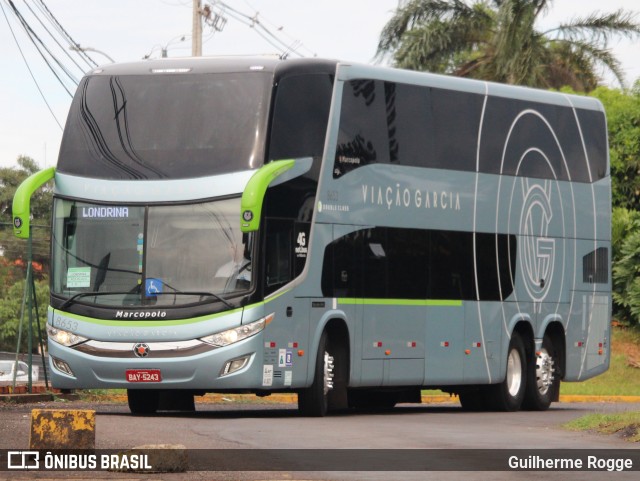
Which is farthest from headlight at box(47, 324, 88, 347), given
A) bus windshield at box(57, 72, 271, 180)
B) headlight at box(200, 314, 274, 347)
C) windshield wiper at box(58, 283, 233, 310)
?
bus windshield at box(57, 72, 271, 180)

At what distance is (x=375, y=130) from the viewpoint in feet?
66.0

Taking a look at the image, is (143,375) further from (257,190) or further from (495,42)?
(495,42)

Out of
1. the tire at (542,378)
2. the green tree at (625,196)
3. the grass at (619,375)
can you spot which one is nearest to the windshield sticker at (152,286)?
the tire at (542,378)

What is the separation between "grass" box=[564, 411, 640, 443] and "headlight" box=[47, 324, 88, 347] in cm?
574

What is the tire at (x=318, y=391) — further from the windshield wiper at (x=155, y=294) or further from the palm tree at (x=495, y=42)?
the palm tree at (x=495, y=42)

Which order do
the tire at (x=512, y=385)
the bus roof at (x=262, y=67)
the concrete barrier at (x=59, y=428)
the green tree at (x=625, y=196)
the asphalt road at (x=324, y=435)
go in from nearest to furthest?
1. the asphalt road at (x=324, y=435)
2. the concrete barrier at (x=59, y=428)
3. the bus roof at (x=262, y=67)
4. the tire at (x=512, y=385)
5. the green tree at (x=625, y=196)

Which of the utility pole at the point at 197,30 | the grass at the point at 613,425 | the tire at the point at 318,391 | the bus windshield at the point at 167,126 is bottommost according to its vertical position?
the grass at the point at 613,425

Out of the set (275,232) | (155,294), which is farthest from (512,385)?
(155,294)

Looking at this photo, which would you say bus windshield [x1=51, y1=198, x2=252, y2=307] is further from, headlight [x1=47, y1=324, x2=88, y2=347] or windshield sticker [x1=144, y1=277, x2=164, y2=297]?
headlight [x1=47, y1=324, x2=88, y2=347]

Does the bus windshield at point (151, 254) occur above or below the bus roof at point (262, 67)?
below

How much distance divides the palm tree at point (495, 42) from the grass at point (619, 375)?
7.38 meters

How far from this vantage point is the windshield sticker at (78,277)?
61.4 ft

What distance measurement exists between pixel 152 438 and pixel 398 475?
353 centimetres

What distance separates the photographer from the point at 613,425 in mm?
16516
